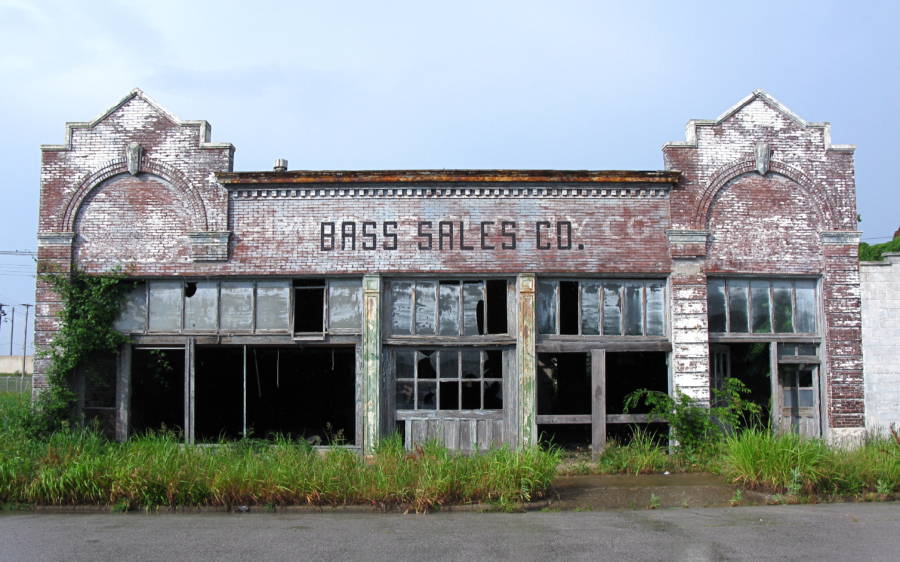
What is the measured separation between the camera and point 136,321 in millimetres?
13281

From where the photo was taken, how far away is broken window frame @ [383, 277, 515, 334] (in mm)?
13172

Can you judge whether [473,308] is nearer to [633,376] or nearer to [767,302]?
[633,376]

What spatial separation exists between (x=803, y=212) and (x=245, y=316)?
9580 mm

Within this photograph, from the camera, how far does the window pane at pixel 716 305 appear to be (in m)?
13.4

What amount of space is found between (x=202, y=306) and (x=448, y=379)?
14.1ft

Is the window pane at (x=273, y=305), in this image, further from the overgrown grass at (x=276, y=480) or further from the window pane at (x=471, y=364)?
the overgrown grass at (x=276, y=480)

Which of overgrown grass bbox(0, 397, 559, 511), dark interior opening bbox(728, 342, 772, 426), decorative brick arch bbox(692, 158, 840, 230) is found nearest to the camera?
overgrown grass bbox(0, 397, 559, 511)

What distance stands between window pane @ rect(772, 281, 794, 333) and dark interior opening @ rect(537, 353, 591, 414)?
3.25 metres

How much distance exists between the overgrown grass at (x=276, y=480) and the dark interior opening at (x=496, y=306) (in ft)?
10.2

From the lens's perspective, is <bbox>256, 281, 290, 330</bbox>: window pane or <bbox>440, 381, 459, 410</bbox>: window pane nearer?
<bbox>440, 381, 459, 410</bbox>: window pane

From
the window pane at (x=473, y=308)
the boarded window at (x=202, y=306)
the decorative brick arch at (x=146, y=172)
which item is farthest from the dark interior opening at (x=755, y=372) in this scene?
the decorative brick arch at (x=146, y=172)

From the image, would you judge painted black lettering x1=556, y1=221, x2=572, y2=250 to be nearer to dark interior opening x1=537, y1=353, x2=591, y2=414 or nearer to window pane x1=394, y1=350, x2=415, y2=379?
dark interior opening x1=537, y1=353, x2=591, y2=414

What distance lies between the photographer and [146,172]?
13297 millimetres

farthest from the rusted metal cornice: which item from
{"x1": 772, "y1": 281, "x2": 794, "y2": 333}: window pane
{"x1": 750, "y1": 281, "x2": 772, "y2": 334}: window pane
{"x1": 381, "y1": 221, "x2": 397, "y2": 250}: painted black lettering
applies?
{"x1": 772, "y1": 281, "x2": 794, "y2": 333}: window pane
